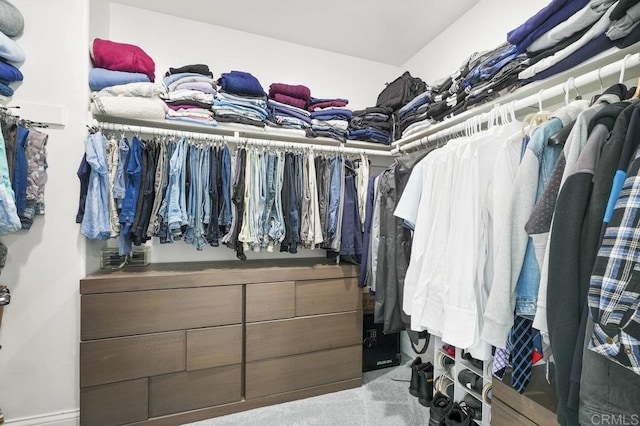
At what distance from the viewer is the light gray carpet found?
1.72 metres

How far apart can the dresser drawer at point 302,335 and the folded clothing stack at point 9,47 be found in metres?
1.94

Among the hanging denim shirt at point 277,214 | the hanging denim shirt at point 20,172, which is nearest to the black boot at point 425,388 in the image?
the hanging denim shirt at point 277,214

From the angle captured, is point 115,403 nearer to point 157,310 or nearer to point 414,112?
point 157,310

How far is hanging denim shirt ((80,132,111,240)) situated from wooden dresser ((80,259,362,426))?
282 millimetres

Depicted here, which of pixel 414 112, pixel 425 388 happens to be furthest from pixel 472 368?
pixel 414 112

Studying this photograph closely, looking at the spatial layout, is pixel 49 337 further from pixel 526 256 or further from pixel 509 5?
pixel 509 5

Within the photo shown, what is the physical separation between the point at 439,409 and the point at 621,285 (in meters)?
Result: 1.47

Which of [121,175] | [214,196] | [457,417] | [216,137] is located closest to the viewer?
[457,417]

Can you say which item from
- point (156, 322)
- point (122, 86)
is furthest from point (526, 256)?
point (122, 86)

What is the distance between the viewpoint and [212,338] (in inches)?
69.0

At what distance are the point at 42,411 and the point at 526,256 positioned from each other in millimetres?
2615

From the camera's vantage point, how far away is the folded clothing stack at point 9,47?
1399 millimetres

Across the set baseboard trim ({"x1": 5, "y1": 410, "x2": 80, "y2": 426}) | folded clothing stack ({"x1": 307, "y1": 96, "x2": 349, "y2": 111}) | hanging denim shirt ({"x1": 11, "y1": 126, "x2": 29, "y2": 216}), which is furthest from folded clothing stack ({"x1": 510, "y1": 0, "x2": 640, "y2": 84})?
baseboard trim ({"x1": 5, "y1": 410, "x2": 80, "y2": 426})

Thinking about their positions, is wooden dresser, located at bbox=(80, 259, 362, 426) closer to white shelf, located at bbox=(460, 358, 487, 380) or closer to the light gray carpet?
the light gray carpet
